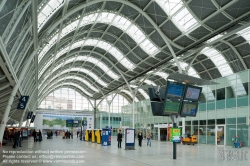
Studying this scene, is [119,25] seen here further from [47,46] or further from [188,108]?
[188,108]

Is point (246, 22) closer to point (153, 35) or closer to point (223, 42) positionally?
point (223, 42)

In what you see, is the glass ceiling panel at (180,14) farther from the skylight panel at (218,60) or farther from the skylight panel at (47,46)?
the skylight panel at (47,46)

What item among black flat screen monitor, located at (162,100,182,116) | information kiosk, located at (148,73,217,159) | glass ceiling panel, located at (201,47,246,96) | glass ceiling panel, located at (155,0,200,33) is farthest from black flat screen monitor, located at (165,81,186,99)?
glass ceiling panel, located at (201,47,246,96)

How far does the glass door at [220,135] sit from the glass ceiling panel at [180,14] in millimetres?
13234

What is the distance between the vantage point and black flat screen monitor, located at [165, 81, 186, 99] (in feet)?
55.5

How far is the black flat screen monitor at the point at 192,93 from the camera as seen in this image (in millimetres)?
17891

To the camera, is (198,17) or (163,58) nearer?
(198,17)

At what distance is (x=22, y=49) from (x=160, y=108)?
33.5 ft

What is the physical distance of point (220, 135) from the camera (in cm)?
3541

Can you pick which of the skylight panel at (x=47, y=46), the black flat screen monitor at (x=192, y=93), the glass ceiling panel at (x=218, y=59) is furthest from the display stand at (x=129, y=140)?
the glass ceiling panel at (x=218, y=59)

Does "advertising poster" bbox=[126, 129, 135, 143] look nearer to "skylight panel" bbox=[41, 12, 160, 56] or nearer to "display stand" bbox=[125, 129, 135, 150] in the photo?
"display stand" bbox=[125, 129, 135, 150]

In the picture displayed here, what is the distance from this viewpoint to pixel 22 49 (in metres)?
18.6

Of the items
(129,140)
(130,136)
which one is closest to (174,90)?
(129,140)

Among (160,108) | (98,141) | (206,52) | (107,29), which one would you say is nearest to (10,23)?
(160,108)
